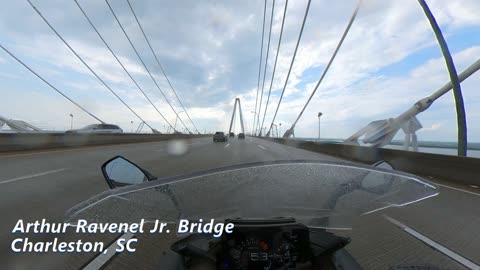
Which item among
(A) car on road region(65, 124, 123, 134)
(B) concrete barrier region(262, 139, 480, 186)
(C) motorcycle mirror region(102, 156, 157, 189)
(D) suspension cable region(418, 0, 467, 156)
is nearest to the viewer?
(C) motorcycle mirror region(102, 156, 157, 189)

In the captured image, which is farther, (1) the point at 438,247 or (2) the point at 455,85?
(2) the point at 455,85

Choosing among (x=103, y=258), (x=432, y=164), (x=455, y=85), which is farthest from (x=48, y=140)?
(x=455, y=85)

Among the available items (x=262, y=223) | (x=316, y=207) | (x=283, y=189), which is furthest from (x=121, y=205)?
(x=316, y=207)

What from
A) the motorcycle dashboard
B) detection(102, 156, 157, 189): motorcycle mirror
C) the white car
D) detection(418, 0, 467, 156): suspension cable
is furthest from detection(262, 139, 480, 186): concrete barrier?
the white car

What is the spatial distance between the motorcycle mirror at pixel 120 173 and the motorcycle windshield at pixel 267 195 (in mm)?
797

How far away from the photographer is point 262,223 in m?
1.46

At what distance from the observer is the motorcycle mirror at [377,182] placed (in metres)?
1.55

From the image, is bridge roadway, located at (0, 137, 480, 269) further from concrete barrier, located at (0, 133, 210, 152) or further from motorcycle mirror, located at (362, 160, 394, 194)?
concrete barrier, located at (0, 133, 210, 152)

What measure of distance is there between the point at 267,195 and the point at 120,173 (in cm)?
152

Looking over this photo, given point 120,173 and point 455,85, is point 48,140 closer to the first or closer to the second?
point 120,173

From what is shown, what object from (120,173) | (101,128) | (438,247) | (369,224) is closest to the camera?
(120,173)

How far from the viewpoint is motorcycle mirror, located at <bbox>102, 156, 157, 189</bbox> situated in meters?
2.43

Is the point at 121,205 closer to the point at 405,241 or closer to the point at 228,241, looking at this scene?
the point at 228,241

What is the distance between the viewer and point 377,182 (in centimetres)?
165
